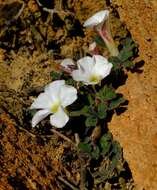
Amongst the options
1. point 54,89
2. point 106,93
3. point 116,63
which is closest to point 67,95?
point 54,89

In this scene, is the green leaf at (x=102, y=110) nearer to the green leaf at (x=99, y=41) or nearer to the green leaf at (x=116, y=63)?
the green leaf at (x=116, y=63)

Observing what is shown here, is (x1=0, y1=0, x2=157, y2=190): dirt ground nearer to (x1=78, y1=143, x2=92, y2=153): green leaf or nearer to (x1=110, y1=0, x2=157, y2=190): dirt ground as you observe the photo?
(x1=110, y1=0, x2=157, y2=190): dirt ground

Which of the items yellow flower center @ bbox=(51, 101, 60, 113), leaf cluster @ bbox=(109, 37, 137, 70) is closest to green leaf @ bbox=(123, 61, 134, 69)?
leaf cluster @ bbox=(109, 37, 137, 70)

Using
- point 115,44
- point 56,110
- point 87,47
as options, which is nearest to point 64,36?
point 87,47

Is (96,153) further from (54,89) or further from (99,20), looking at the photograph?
(99,20)

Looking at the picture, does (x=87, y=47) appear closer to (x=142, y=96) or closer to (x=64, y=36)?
(x=64, y=36)
